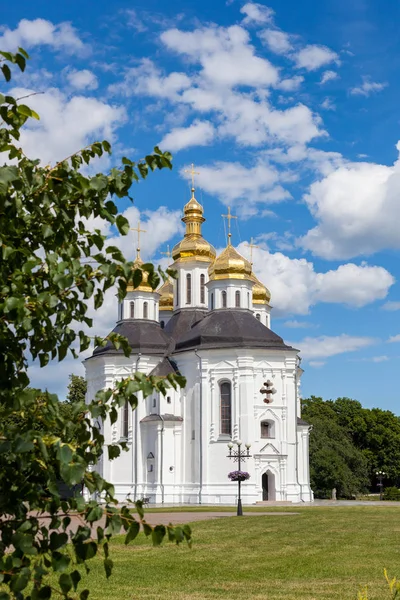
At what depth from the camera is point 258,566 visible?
13.4 m

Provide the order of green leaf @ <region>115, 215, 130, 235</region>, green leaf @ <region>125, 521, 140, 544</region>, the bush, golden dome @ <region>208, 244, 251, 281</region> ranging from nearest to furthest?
green leaf @ <region>125, 521, 140, 544</region> < green leaf @ <region>115, 215, 130, 235</region> < golden dome @ <region>208, 244, 251, 281</region> < the bush

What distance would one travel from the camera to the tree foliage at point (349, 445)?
57375mm

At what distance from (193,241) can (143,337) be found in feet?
29.2

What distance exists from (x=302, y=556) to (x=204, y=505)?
92.8ft

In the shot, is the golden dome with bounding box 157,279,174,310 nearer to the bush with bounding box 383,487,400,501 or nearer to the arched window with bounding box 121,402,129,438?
the arched window with bounding box 121,402,129,438

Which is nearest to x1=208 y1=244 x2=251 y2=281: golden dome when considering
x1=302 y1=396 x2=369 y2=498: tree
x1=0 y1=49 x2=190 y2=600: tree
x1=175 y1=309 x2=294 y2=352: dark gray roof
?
x1=175 y1=309 x2=294 y2=352: dark gray roof

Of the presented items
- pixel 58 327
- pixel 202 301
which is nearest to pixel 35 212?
pixel 58 327

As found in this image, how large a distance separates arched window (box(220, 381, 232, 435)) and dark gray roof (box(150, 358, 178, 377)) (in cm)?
312

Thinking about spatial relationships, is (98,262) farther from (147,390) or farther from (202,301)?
(202,301)

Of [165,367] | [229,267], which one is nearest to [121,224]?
[165,367]

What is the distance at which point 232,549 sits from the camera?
16328 millimetres

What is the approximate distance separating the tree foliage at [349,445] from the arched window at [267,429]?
14.3 meters

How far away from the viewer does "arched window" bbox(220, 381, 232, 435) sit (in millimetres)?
44000

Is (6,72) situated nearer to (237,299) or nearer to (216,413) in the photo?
(216,413)
